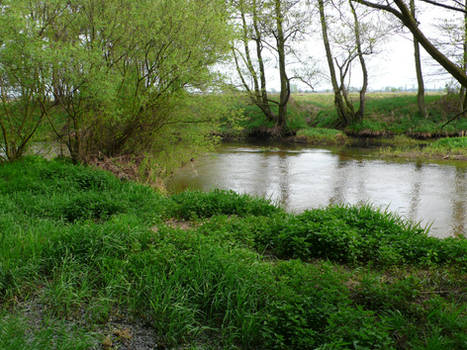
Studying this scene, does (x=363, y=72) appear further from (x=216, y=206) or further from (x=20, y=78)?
(x=20, y=78)

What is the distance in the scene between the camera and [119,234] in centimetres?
537

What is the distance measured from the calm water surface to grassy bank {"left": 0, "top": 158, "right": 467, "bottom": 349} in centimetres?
334

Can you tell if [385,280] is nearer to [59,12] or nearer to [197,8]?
[197,8]

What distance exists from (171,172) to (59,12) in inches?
233

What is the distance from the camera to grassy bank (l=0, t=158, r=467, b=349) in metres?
3.49

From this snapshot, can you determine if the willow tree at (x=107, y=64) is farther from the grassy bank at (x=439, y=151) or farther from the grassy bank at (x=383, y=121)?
the grassy bank at (x=383, y=121)

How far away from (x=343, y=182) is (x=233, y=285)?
32.7 feet

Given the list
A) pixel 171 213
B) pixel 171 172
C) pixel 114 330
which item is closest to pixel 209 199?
pixel 171 213

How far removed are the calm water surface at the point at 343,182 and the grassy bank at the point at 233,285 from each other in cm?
334

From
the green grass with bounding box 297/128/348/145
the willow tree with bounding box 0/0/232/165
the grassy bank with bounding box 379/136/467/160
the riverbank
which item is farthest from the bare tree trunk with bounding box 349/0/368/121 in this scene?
the willow tree with bounding box 0/0/232/165

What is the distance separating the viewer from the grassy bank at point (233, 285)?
3488 mm

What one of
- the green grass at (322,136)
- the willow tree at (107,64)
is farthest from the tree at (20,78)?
the green grass at (322,136)

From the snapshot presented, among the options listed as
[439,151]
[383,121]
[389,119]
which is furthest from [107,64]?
[389,119]

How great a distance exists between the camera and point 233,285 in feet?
13.7
